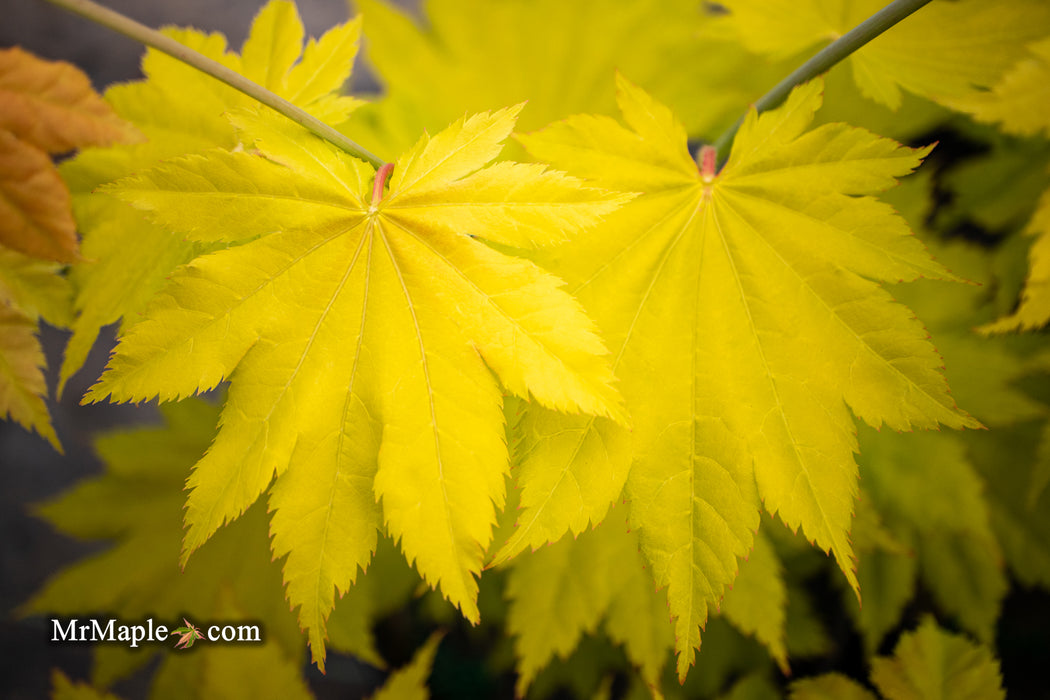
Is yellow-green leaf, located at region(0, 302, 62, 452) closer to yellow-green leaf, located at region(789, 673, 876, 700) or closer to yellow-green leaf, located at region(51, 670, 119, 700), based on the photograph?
yellow-green leaf, located at region(51, 670, 119, 700)

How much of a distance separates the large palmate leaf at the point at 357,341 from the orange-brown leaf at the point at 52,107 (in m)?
0.12

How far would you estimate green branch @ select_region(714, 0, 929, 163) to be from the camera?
1.79 feet

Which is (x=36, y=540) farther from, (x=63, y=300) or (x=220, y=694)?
(x=63, y=300)

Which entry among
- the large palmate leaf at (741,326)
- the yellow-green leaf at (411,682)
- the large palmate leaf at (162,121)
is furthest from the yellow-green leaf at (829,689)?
the large palmate leaf at (162,121)

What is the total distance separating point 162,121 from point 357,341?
462mm

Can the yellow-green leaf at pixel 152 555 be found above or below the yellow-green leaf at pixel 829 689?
below

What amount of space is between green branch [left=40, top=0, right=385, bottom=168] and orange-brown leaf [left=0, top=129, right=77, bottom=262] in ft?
0.51

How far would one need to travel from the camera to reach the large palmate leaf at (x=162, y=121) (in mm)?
668

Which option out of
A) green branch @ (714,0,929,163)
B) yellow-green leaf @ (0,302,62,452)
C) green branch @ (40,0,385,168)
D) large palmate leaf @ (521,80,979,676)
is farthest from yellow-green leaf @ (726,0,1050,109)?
yellow-green leaf @ (0,302,62,452)

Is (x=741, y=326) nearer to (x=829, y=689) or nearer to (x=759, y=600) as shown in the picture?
(x=759, y=600)

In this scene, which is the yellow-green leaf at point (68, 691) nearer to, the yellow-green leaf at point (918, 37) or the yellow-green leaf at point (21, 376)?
the yellow-green leaf at point (21, 376)

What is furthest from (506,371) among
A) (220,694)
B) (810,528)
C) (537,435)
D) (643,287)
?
(220,694)

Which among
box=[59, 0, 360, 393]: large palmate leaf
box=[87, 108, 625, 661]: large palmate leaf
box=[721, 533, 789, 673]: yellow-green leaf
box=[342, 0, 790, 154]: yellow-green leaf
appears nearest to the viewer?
box=[87, 108, 625, 661]: large palmate leaf

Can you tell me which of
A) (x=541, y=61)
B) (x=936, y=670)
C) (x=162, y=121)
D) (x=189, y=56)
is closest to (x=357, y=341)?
(x=189, y=56)
